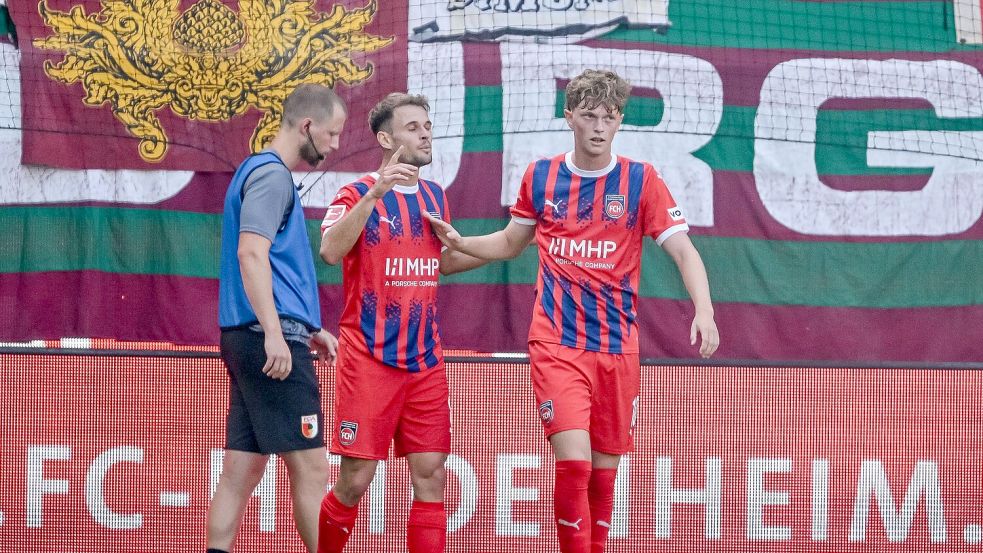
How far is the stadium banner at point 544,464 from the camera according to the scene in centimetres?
479

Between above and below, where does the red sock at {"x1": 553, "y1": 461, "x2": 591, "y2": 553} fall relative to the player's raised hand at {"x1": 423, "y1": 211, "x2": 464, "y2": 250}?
below

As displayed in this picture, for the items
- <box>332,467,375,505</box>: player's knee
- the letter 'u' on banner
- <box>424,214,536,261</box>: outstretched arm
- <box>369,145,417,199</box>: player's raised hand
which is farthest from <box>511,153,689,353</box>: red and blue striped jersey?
the letter 'u' on banner

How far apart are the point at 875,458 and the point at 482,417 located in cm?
170

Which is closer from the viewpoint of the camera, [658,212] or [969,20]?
[658,212]

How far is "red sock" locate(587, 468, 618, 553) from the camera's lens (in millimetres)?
4109

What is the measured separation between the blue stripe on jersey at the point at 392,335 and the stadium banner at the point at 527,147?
1.50 m

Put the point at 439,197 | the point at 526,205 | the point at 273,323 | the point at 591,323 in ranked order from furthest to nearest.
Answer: the point at 439,197 < the point at 526,205 < the point at 591,323 < the point at 273,323

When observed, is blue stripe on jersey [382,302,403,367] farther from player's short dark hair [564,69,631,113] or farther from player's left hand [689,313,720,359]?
player's left hand [689,313,720,359]

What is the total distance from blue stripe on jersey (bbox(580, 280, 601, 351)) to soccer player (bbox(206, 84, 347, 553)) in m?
0.95

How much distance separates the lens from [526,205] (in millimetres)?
4246

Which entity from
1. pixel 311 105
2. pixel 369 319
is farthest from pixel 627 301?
pixel 311 105

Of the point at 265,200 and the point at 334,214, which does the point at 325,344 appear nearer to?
the point at 334,214

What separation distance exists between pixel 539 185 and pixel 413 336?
727mm

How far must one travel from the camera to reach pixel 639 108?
19.1 ft
